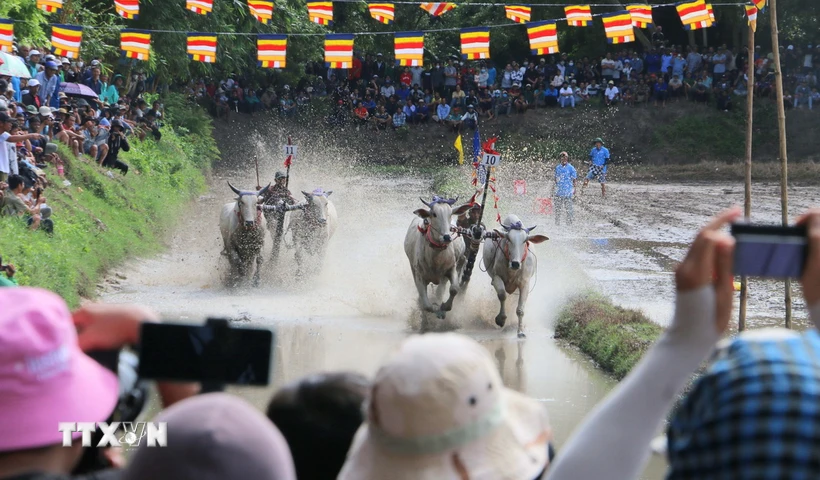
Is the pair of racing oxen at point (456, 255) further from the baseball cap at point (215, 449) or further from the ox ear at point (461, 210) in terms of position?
the baseball cap at point (215, 449)

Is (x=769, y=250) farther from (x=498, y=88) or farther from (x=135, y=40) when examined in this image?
(x=498, y=88)

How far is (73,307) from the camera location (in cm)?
1459

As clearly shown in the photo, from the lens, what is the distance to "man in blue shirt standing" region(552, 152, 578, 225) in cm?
2442

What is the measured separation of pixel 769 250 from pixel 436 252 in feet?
43.7

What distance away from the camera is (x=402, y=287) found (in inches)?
736

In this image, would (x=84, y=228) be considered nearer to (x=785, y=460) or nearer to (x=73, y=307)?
(x=73, y=307)

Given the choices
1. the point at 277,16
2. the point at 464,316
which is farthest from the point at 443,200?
the point at 277,16

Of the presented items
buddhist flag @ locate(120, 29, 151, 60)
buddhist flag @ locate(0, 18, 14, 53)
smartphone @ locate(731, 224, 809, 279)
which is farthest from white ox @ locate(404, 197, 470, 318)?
smartphone @ locate(731, 224, 809, 279)

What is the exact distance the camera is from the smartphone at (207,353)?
2.55m

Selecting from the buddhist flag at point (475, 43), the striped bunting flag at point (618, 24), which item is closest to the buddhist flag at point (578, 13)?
the striped bunting flag at point (618, 24)

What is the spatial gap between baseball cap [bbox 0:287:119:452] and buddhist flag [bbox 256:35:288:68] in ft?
61.3

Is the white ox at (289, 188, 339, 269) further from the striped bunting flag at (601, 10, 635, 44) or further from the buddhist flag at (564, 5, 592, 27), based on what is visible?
the striped bunting flag at (601, 10, 635, 44)

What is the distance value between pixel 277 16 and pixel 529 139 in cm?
1133

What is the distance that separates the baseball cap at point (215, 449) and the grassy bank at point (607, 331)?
10494mm
